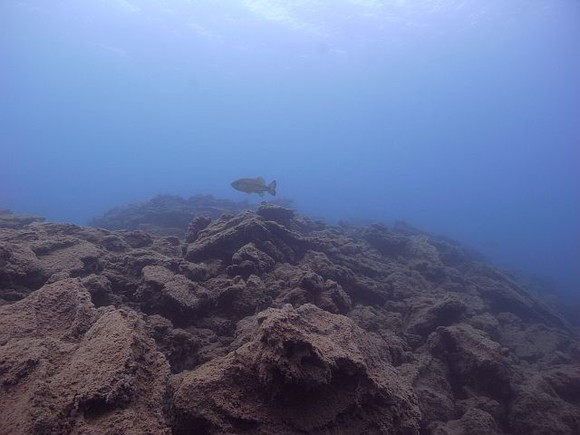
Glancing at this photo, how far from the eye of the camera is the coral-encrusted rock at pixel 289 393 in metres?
2.54

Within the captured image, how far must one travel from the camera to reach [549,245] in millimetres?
80375

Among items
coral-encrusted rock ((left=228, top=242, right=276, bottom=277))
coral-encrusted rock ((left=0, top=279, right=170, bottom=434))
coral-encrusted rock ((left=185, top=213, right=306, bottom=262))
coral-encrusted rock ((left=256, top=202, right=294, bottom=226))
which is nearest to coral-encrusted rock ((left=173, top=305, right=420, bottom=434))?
coral-encrusted rock ((left=0, top=279, right=170, bottom=434))

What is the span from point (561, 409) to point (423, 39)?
68.6 m

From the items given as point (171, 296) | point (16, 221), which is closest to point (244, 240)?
point (171, 296)

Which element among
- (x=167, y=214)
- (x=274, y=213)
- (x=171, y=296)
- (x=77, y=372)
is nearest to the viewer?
(x=77, y=372)

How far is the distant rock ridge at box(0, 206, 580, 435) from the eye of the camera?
2488 millimetres

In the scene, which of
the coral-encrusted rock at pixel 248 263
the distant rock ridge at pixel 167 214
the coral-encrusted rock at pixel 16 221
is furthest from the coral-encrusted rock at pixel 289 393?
the distant rock ridge at pixel 167 214

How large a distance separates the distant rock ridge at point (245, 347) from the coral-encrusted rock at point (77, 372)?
0.01 meters

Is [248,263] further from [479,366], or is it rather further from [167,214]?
[167,214]

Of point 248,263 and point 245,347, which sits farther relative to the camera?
point 248,263

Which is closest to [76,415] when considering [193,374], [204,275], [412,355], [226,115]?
[193,374]

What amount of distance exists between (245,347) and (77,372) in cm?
131

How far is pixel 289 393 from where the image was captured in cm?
271

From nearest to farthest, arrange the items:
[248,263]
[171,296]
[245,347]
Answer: [245,347], [171,296], [248,263]
